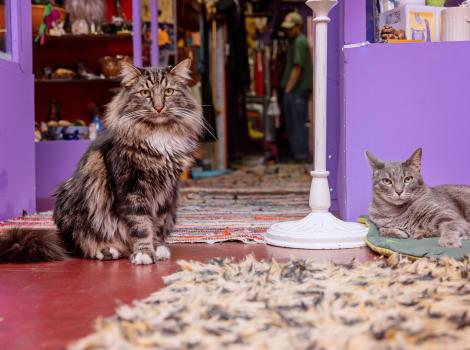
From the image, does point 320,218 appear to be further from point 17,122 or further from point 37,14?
point 37,14

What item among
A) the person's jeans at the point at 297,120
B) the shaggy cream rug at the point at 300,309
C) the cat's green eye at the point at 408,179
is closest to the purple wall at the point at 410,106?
the cat's green eye at the point at 408,179

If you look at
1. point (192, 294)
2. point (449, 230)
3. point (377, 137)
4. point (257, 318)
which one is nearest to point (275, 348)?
point (257, 318)

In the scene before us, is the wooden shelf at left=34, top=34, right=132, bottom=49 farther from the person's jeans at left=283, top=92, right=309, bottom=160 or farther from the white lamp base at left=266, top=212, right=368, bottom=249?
the person's jeans at left=283, top=92, right=309, bottom=160

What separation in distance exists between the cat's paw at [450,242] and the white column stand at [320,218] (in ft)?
1.23

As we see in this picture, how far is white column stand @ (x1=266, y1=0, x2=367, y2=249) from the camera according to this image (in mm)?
2514

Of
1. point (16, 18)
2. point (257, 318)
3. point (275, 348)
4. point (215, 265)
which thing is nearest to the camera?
point (275, 348)

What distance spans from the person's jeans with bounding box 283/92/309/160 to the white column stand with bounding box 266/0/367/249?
595 cm

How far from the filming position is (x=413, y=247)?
2277 millimetres

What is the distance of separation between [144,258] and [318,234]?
0.77 meters

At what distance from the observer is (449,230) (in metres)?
2.35

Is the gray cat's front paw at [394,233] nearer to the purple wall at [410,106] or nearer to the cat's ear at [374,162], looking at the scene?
the cat's ear at [374,162]

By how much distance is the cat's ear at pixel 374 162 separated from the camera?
2.71 metres

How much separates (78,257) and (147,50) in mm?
3063

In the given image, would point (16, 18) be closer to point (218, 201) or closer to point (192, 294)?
point (218, 201)
